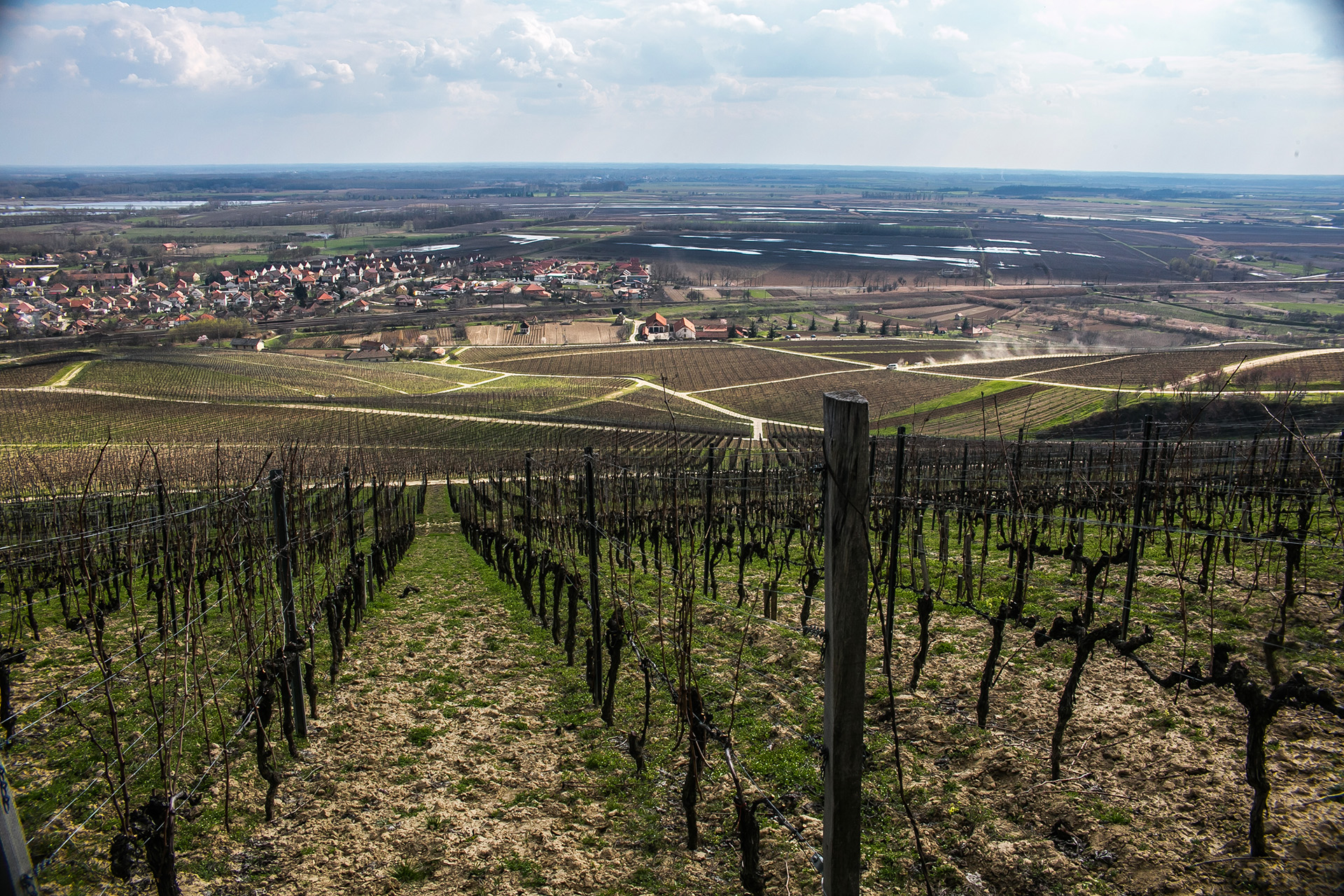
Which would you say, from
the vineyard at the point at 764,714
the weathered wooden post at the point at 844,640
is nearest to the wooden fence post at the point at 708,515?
the vineyard at the point at 764,714

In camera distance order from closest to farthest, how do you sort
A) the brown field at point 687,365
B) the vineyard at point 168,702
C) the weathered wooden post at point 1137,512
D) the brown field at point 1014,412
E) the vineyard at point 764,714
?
the vineyard at point 764,714
the vineyard at point 168,702
the weathered wooden post at point 1137,512
the brown field at point 1014,412
the brown field at point 687,365

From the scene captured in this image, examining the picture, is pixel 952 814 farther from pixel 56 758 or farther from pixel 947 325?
pixel 947 325

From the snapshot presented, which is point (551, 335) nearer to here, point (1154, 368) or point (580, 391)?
point (580, 391)

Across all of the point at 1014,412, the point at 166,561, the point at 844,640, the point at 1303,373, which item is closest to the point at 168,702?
the point at 166,561

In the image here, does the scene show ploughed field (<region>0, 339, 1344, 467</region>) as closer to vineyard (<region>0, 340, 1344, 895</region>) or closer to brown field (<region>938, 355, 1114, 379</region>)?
brown field (<region>938, 355, 1114, 379</region>)

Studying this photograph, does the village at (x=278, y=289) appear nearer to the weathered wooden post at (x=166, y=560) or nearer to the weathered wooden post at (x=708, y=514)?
the weathered wooden post at (x=166, y=560)

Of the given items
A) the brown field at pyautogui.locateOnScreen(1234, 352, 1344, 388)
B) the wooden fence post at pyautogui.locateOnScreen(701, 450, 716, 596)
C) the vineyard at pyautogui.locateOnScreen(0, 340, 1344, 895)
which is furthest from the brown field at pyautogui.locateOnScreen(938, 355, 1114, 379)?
the wooden fence post at pyautogui.locateOnScreen(701, 450, 716, 596)
